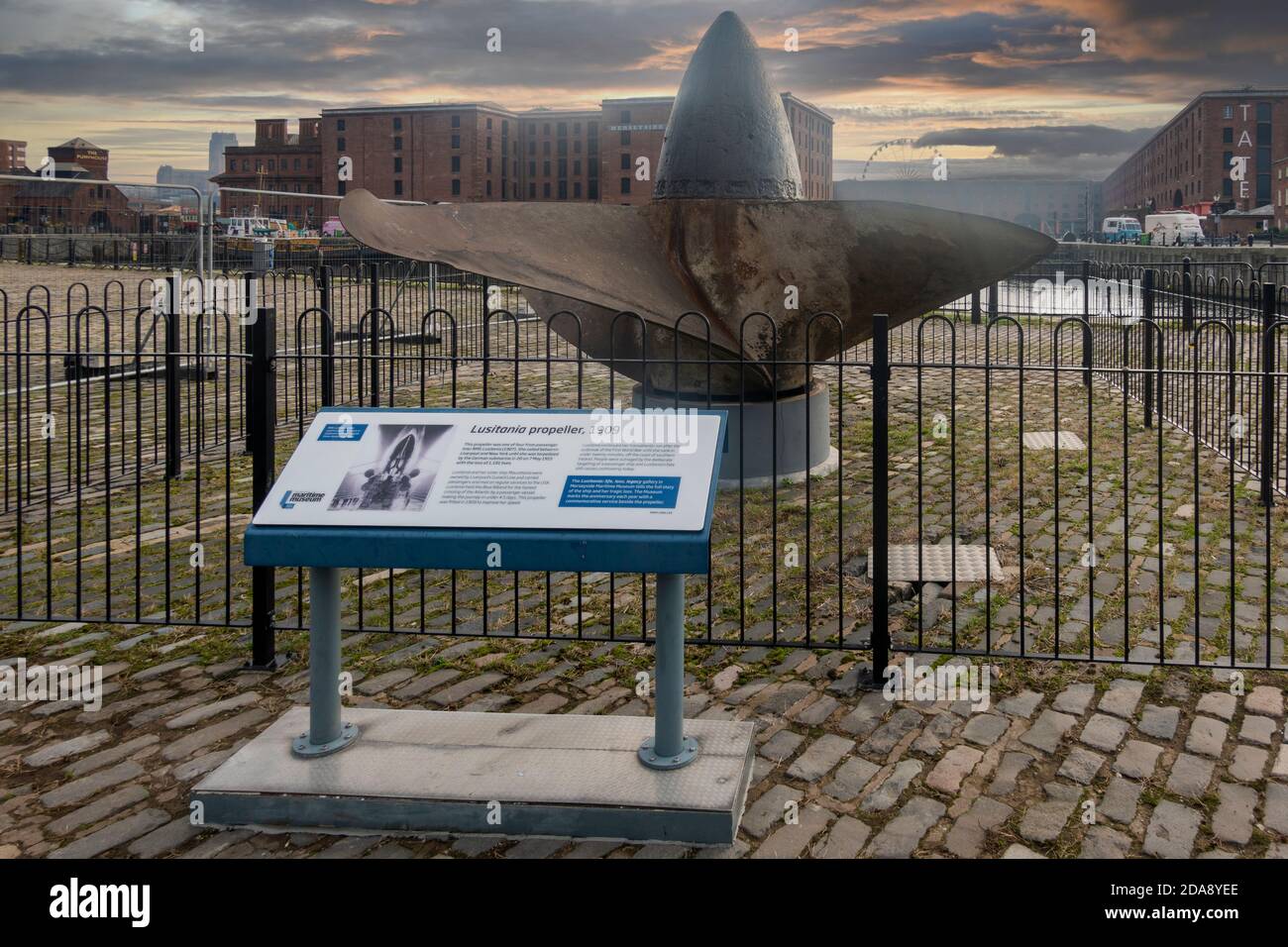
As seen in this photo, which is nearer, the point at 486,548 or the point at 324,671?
the point at 486,548

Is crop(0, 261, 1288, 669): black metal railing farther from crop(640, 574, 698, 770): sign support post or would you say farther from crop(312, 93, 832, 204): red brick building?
crop(312, 93, 832, 204): red brick building

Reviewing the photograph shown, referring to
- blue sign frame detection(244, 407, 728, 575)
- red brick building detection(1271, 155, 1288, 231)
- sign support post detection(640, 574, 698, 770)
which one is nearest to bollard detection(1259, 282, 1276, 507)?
sign support post detection(640, 574, 698, 770)

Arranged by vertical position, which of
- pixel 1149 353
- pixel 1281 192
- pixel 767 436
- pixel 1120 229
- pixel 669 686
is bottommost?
pixel 669 686

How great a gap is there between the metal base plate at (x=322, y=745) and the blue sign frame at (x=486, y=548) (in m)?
0.80

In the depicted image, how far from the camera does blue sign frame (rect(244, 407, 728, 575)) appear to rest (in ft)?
13.0

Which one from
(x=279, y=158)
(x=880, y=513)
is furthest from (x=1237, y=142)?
(x=880, y=513)

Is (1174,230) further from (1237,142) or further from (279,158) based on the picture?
(279,158)

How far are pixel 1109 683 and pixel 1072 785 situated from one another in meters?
1.22

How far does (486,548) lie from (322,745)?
122cm

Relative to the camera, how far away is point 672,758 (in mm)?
4434

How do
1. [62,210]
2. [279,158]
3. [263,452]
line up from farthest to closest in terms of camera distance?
[279,158] → [62,210] → [263,452]

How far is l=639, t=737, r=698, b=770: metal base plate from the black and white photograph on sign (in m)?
1.31

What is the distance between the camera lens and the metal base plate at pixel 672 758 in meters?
4.40

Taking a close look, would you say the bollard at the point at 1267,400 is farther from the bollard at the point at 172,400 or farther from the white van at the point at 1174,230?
the white van at the point at 1174,230
